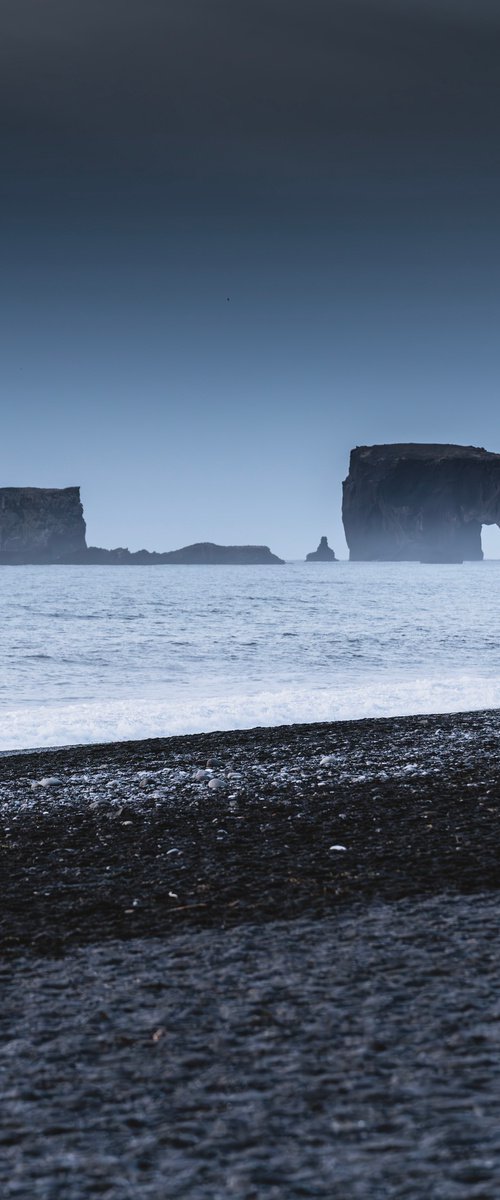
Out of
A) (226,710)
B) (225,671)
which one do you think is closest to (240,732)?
(226,710)

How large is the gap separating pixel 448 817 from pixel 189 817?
2317mm

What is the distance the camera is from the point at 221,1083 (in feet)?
10.1

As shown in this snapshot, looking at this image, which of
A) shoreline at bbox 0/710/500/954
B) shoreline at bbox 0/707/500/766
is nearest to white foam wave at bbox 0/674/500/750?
shoreline at bbox 0/707/500/766

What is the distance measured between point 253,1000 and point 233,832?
331 centimetres

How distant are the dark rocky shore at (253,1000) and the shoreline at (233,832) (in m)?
0.03

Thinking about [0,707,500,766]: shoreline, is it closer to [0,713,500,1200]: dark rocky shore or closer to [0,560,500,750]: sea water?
[0,560,500,750]: sea water

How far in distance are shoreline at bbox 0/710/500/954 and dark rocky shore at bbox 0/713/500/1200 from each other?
3 centimetres

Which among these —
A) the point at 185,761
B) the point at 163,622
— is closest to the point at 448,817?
the point at 185,761

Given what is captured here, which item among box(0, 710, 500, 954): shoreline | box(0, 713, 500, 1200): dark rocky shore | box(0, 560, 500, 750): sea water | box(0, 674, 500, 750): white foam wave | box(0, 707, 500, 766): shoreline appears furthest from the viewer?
box(0, 560, 500, 750): sea water

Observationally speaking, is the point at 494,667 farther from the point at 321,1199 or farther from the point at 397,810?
the point at 321,1199

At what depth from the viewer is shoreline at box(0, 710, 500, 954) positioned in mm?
5207

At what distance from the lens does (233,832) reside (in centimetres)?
709

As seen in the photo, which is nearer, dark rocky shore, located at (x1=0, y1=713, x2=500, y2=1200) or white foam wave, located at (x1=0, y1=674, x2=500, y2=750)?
dark rocky shore, located at (x1=0, y1=713, x2=500, y2=1200)

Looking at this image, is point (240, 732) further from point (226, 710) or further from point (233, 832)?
point (233, 832)
